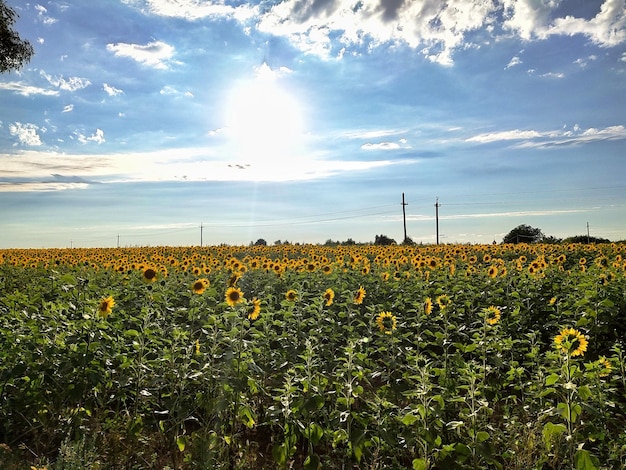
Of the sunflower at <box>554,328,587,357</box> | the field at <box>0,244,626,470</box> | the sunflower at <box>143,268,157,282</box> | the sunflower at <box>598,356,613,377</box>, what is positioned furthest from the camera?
the sunflower at <box>143,268,157,282</box>

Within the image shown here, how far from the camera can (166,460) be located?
455cm

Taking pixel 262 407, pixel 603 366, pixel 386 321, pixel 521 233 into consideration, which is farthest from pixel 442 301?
pixel 521 233

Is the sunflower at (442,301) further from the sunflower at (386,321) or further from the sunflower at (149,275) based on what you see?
the sunflower at (149,275)

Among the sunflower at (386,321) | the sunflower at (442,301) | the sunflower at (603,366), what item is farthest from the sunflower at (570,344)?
the sunflower at (442,301)

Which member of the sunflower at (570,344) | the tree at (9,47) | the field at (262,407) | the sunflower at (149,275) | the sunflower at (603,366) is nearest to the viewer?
the field at (262,407)

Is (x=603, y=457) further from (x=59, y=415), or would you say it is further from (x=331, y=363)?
(x=59, y=415)

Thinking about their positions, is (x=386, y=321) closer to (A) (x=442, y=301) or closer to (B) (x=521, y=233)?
(A) (x=442, y=301)

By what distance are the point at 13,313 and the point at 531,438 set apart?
589 cm

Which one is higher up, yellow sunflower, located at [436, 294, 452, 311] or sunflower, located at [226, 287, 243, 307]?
sunflower, located at [226, 287, 243, 307]

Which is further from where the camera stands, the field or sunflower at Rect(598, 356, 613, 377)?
sunflower at Rect(598, 356, 613, 377)

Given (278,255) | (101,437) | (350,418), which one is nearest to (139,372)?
(101,437)

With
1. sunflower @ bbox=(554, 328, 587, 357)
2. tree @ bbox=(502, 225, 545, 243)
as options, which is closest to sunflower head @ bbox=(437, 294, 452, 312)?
sunflower @ bbox=(554, 328, 587, 357)

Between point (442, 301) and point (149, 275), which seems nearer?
point (442, 301)

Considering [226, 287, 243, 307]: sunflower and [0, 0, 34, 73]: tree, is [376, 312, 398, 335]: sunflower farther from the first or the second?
[0, 0, 34, 73]: tree
